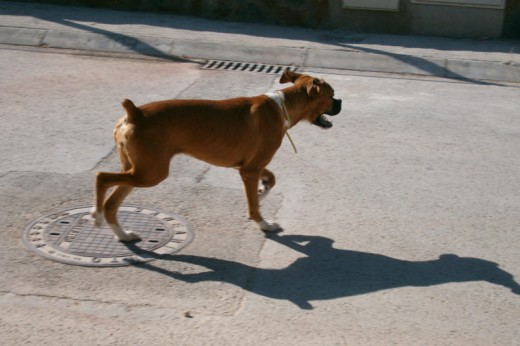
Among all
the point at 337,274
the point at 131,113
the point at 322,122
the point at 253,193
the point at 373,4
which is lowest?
the point at 337,274

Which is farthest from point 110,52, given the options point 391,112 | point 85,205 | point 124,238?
point 124,238

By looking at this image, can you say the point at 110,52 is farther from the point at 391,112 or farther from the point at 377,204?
the point at 377,204

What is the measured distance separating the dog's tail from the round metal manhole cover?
0.89 m

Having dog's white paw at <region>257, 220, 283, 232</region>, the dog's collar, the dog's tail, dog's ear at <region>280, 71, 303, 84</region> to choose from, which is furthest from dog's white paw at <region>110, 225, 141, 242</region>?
dog's ear at <region>280, 71, 303, 84</region>

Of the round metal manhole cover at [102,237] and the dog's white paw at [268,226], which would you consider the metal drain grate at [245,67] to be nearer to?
the round metal manhole cover at [102,237]

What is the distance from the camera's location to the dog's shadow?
17.4 feet

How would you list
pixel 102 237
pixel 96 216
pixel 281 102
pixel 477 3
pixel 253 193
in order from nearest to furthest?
1. pixel 96 216
2. pixel 102 237
3. pixel 253 193
4. pixel 281 102
5. pixel 477 3

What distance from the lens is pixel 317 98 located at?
20.8ft

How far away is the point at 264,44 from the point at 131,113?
5861 mm

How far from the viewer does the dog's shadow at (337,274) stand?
5308 mm

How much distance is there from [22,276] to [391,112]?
15.8 feet

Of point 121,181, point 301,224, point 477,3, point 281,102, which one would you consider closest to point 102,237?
point 121,181

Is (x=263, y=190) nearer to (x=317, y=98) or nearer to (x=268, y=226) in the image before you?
(x=268, y=226)

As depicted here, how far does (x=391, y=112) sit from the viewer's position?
8977 mm
